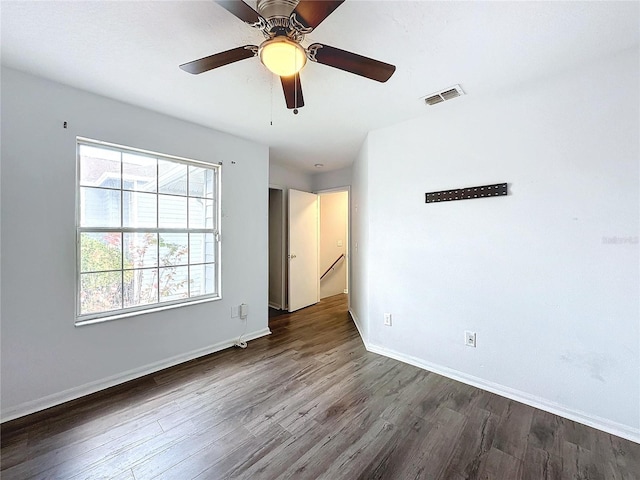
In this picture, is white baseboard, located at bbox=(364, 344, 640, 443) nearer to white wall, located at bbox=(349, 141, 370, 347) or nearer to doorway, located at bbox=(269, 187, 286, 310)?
white wall, located at bbox=(349, 141, 370, 347)

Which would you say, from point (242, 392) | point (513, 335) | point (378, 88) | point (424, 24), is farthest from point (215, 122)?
point (513, 335)

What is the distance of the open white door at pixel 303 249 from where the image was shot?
458 centimetres

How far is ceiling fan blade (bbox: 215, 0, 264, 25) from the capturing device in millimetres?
1056

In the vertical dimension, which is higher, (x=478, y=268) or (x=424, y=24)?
(x=424, y=24)

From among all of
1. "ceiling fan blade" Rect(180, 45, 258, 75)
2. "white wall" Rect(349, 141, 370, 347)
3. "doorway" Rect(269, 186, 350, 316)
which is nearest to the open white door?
"doorway" Rect(269, 186, 350, 316)

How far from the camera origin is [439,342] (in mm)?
2529

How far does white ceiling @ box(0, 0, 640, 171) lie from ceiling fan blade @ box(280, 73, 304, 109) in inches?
9.9

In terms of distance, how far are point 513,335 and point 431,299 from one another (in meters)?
0.67

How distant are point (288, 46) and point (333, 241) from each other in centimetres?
482

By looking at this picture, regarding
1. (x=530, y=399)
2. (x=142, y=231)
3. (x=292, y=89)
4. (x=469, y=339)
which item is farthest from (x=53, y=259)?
(x=530, y=399)

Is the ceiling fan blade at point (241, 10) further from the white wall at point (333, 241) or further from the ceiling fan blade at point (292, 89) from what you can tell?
the white wall at point (333, 241)

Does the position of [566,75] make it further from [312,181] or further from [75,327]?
[75,327]

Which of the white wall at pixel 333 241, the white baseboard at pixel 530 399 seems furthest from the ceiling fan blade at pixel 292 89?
the white wall at pixel 333 241

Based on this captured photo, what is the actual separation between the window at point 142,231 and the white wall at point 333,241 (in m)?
2.99
